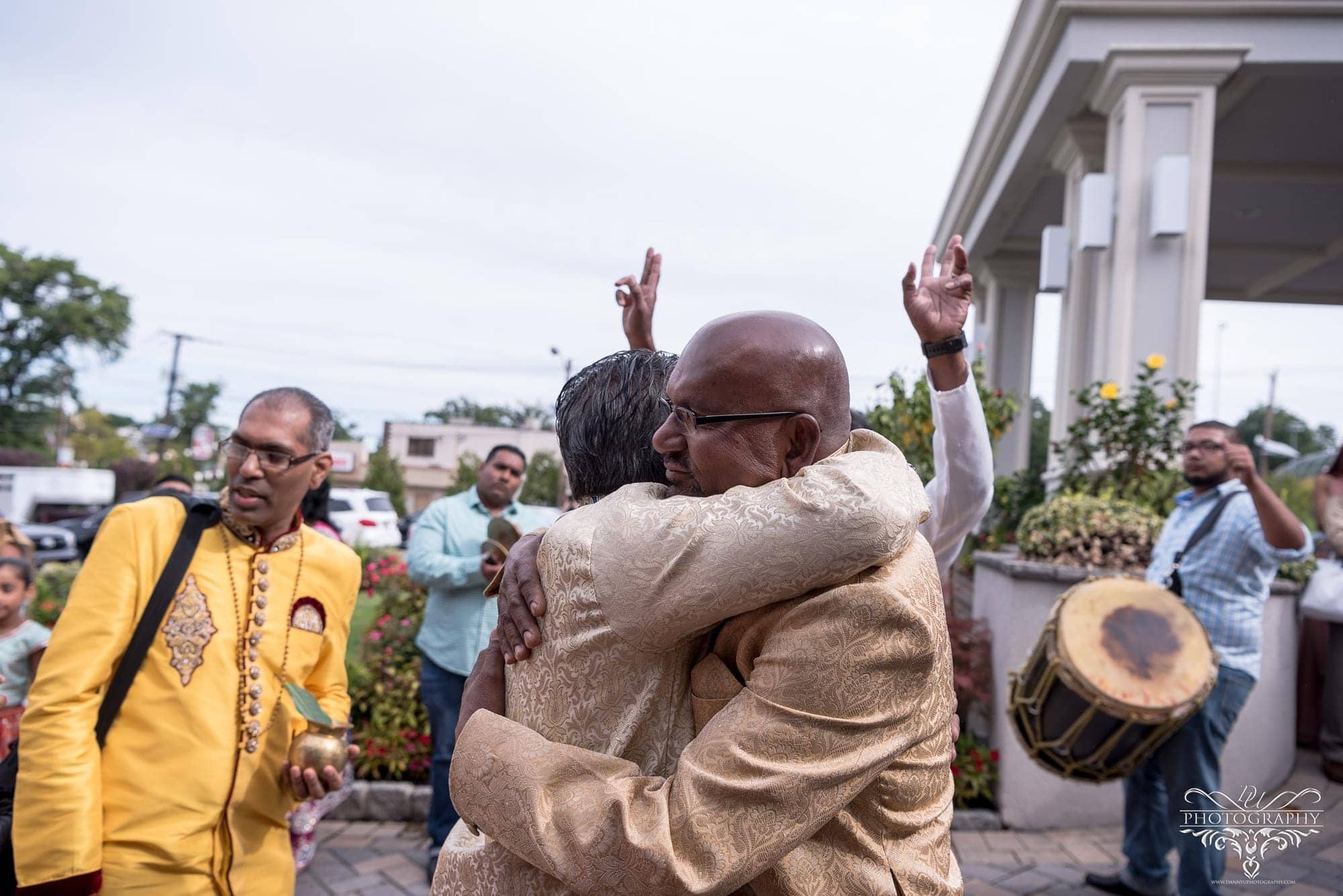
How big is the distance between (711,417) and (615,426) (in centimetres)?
31

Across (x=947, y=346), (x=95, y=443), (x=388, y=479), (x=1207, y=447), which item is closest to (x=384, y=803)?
(x=947, y=346)

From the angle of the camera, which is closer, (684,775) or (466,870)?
(684,775)

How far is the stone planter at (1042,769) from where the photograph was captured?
5.56 meters

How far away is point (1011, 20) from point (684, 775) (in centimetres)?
1041

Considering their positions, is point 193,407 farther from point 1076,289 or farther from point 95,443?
point 1076,289

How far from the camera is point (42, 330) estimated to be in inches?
1911

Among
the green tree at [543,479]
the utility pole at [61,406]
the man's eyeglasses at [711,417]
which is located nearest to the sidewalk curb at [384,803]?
the man's eyeglasses at [711,417]

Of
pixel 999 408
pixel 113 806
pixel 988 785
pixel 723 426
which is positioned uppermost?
pixel 999 408

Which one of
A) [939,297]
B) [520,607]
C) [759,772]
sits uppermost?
[939,297]

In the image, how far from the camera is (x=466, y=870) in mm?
1529

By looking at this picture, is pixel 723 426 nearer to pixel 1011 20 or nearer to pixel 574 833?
pixel 574 833

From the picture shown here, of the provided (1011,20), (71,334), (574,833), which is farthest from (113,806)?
(71,334)

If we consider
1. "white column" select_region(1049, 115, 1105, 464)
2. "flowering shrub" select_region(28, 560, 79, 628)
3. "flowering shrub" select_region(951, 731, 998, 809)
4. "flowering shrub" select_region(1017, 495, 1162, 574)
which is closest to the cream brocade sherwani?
"flowering shrub" select_region(951, 731, 998, 809)

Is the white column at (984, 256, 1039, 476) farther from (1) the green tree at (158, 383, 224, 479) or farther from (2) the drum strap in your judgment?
(1) the green tree at (158, 383, 224, 479)
